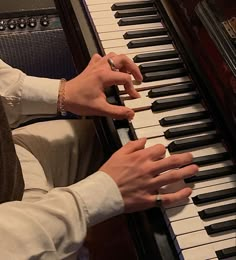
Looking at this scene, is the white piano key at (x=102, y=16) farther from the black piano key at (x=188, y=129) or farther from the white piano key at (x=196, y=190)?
the white piano key at (x=196, y=190)

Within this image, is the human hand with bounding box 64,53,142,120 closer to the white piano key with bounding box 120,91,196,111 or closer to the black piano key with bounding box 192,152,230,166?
the white piano key with bounding box 120,91,196,111

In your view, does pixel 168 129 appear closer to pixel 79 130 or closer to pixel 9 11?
pixel 79 130

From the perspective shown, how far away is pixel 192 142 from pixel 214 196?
0.37 feet

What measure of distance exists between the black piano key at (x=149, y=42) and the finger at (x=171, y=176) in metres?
0.32

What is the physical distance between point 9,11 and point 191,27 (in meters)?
0.70

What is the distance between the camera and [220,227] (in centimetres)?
89

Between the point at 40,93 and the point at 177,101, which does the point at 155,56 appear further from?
the point at 40,93

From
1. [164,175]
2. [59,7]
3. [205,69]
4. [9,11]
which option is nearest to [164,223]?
[164,175]

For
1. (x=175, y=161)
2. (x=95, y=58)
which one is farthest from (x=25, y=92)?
(x=175, y=161)

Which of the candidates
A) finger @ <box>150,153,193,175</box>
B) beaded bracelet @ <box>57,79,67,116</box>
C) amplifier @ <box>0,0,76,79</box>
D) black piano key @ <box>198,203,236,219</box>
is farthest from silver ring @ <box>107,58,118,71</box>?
amplifier @ <box>0,0,76,79</box>

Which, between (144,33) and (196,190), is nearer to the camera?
(196,190)

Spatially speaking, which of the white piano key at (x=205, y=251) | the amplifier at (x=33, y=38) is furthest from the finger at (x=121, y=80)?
the amplifier at (x=33, y=38)

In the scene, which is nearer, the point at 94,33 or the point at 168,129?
the point at 168,129

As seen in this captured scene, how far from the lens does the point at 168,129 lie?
0.99 metres
